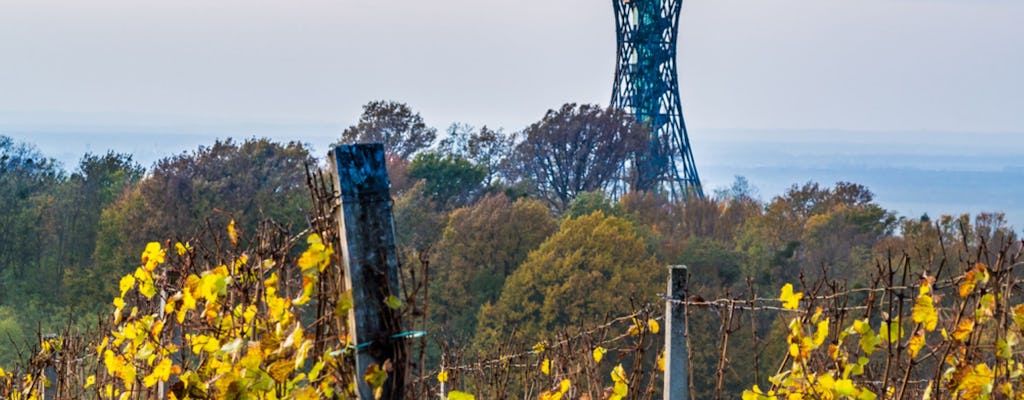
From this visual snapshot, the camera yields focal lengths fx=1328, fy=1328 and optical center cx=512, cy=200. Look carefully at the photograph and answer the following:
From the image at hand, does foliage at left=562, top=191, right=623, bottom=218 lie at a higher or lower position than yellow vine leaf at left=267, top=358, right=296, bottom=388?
lower

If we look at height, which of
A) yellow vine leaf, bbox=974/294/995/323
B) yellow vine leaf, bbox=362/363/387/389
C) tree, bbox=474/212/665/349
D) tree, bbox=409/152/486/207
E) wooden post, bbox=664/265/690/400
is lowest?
tree, bbox=474/212/665/349

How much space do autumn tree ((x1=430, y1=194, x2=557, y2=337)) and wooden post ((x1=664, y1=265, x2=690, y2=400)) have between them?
2011 cm

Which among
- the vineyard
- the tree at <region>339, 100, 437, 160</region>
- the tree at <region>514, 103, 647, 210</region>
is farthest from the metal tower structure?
the vineyard

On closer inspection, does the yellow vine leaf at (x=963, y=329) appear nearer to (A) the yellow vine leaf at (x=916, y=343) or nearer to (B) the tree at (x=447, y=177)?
(A) the yellow vine leaf at (x=916, y=343)

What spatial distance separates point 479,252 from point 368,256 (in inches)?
935

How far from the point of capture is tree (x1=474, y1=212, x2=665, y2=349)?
77.9ft

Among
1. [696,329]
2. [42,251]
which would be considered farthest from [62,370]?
[42,251]

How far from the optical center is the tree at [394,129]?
3944cm

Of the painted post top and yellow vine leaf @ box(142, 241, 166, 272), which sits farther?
yellow vine leaf @ box(142, 241, 166, 272)

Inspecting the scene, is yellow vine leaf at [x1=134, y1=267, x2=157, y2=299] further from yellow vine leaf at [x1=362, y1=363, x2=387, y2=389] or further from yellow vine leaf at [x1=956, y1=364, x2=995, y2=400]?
yellow vine leaf at [x1=956, y1=364, x2=995, y2=400]

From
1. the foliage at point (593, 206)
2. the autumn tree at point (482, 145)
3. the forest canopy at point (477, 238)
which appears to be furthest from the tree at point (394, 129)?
the foliage at point (593, 206)

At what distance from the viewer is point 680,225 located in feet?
109

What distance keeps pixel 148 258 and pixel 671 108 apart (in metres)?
31.9

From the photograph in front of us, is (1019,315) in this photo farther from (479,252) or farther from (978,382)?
(479,252)
